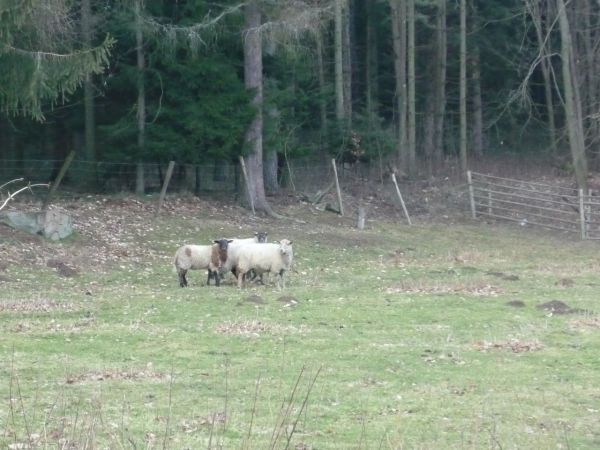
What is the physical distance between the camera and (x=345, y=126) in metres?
43.6

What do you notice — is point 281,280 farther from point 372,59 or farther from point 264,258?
point 372,59

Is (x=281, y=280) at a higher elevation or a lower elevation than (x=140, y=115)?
Answer: lower

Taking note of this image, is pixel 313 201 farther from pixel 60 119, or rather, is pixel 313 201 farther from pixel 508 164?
pixel 508 164

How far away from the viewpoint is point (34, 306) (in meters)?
18.1

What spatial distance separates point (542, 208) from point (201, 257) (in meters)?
19.3

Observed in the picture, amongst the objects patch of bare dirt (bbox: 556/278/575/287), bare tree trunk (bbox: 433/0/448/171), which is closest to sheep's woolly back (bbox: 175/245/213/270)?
patch of bare dirt (bbox: 556/278/575/287)

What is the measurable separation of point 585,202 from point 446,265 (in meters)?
11.7

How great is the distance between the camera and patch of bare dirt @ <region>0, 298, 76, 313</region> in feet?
58.5

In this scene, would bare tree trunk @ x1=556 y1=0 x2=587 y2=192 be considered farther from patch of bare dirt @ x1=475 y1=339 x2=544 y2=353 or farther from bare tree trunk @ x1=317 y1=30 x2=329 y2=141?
patch of bare dirt @ x1=475 y1=339 x2=544 y2=353

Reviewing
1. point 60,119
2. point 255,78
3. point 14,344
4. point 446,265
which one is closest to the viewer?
point 14,344

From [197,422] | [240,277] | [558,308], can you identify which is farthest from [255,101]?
[197,422]

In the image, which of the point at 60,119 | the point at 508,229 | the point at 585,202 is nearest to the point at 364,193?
the point at 508,229

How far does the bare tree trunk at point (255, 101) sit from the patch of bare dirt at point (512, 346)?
20.2m

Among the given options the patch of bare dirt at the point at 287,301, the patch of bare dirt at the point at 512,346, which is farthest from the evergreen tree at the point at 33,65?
the patch of bare dirt at the point at 512,346
